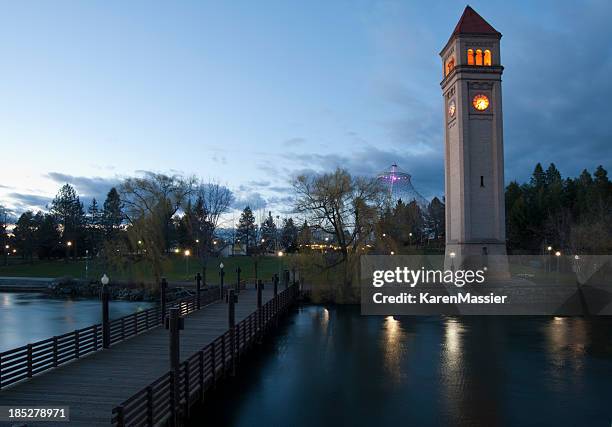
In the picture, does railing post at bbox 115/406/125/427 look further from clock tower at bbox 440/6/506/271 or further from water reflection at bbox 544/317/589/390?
clock tower at bbox 440/6/506/271

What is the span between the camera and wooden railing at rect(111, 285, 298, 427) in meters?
12.0

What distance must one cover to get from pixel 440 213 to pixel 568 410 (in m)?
121

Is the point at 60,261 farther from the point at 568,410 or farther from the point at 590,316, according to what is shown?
the point at 568,410

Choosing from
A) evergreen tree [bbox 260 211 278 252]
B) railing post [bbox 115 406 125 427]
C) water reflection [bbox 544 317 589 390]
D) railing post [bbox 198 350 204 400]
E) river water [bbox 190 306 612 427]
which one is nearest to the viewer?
railing post [bbox 115 406 125 427]

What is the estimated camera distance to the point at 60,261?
10319 cm

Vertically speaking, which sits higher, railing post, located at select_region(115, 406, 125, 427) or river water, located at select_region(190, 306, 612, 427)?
railing post, located at select_region(115, 406, 125, 427)

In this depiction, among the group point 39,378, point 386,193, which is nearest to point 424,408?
point 39,378

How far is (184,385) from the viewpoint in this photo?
611 inches

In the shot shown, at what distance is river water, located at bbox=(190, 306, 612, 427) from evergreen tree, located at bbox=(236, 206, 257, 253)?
123 m

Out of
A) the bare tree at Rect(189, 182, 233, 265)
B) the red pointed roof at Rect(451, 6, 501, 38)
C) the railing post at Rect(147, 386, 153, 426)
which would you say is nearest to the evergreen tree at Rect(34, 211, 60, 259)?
the bare tree at Rect(189, 182, 233, 265)

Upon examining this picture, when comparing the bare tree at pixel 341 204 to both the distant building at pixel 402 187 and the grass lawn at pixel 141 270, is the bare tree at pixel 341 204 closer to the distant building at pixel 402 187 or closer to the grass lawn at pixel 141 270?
the grass lawn at pixel 141 270

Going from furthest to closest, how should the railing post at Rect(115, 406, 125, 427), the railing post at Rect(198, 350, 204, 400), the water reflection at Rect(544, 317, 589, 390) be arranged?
the water reflection at Rect(544, 317, 589, 390), the railing post at Rect(198, 350, 204, 400), the railing post at Rect(115, 406, 125, 427)

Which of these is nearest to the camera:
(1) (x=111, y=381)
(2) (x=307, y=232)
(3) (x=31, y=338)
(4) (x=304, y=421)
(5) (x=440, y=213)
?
(1) (x=111, y=381)

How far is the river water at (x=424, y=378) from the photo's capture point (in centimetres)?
1772
